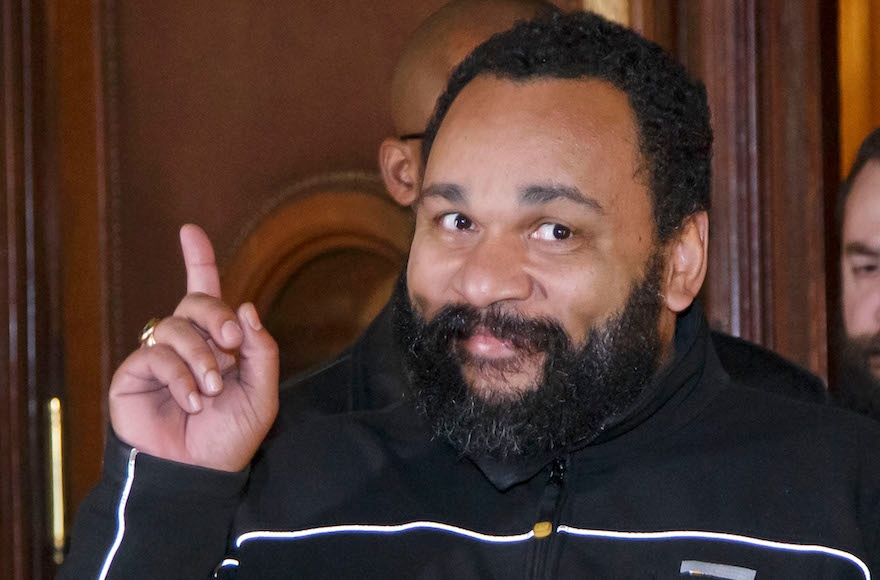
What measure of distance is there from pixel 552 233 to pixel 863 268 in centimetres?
54

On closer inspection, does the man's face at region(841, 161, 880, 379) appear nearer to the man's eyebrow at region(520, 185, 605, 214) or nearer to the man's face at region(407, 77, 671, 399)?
the man's face at region(407, 77, 671, 399)

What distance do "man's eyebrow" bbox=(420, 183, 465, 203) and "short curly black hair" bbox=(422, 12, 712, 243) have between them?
0.13m

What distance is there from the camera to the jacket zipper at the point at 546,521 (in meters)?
1.14

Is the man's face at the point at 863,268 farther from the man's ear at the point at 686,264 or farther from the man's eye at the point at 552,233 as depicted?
the man's eye at the point at 552,233

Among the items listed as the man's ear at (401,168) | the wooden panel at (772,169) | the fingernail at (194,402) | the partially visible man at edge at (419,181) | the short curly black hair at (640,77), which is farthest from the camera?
the wooden panel at (772,169)

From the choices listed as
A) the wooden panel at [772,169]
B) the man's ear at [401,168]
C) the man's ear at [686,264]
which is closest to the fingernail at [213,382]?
the man's ear at [686,264]

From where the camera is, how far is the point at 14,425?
2.05 meters

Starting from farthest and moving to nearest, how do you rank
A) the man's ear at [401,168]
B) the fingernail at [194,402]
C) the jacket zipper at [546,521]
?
the man's ear at [401,168] → the jacket zipper at [546,521] → the fingernail at [194,402]

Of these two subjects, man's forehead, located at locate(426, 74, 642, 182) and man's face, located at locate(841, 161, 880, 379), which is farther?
man's face, located at locate(841, 161, 880, 379)

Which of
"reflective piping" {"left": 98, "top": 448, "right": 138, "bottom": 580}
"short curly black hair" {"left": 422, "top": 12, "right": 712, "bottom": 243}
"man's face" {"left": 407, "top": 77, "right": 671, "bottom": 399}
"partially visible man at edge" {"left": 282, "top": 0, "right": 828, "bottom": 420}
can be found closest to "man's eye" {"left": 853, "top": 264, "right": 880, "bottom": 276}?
"partially visible man at edge" {"left": 282, "top": 0, "right": 828, "bottom": 420}

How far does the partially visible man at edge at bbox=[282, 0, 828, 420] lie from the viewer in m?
1.43

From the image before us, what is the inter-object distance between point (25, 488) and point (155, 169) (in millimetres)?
541

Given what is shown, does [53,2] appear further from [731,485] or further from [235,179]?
[731,485]

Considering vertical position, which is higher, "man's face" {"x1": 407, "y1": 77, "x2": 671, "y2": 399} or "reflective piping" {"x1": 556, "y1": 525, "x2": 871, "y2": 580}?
"man's face" {"x1": 407, "y1": 77, "x2": 671, "y2": 399}
